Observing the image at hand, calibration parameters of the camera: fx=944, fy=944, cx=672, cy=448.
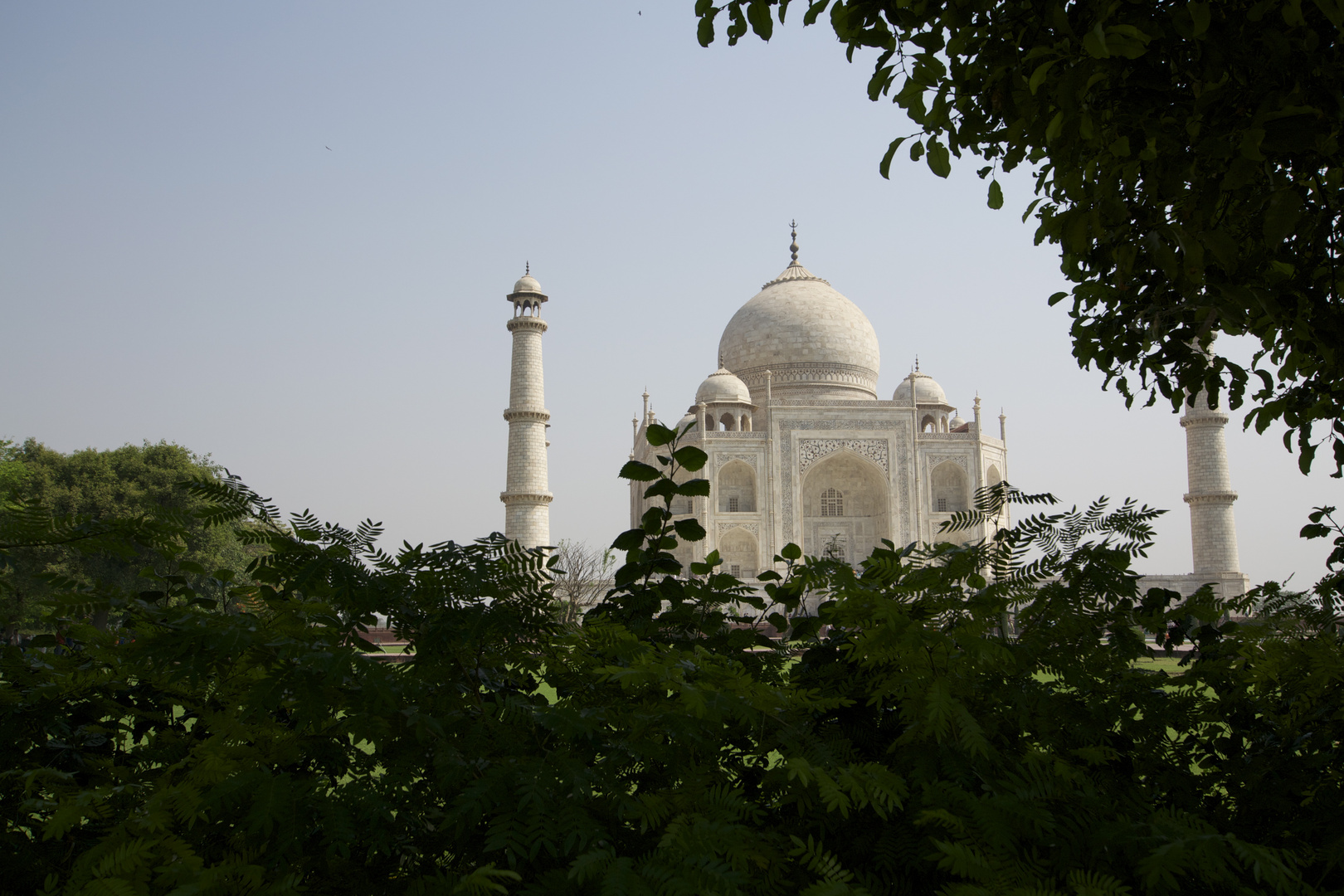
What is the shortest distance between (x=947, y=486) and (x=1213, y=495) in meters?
6.92

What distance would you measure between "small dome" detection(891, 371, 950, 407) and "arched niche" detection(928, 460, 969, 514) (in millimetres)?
2299

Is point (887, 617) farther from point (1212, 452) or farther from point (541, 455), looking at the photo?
point (1212, 452)

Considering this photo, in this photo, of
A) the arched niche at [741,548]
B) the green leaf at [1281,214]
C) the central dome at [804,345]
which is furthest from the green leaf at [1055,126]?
the central dome at [804,345]

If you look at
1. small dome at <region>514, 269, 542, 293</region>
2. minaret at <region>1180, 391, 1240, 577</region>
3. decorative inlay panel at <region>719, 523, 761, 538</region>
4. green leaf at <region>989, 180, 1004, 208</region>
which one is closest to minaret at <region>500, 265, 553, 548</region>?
small dome at <region>514, 269, 542, 293</region>

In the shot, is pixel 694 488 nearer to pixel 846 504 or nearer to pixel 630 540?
pixel 630 540

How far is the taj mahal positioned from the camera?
25016mm

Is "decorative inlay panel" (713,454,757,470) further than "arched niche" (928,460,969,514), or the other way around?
"arched niche" (928,460,969,514)

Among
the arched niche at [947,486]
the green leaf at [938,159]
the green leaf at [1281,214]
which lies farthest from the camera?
the arched niche at [947,486]

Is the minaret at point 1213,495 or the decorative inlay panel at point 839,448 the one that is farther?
the decorative inlay panel at point 839,448

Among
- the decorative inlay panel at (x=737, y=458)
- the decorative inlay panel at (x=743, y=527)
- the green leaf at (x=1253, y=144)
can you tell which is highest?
the decorative inlay panel at (x=737, y=458)

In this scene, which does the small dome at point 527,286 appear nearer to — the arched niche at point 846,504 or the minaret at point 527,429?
the minaret at point 527,429

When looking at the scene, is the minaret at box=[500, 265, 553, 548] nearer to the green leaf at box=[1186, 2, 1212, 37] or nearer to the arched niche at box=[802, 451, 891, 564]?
the arched niche at box=[802, 451, 891, 564]

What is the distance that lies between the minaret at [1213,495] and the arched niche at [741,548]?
11810mm

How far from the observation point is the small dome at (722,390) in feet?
92.2
